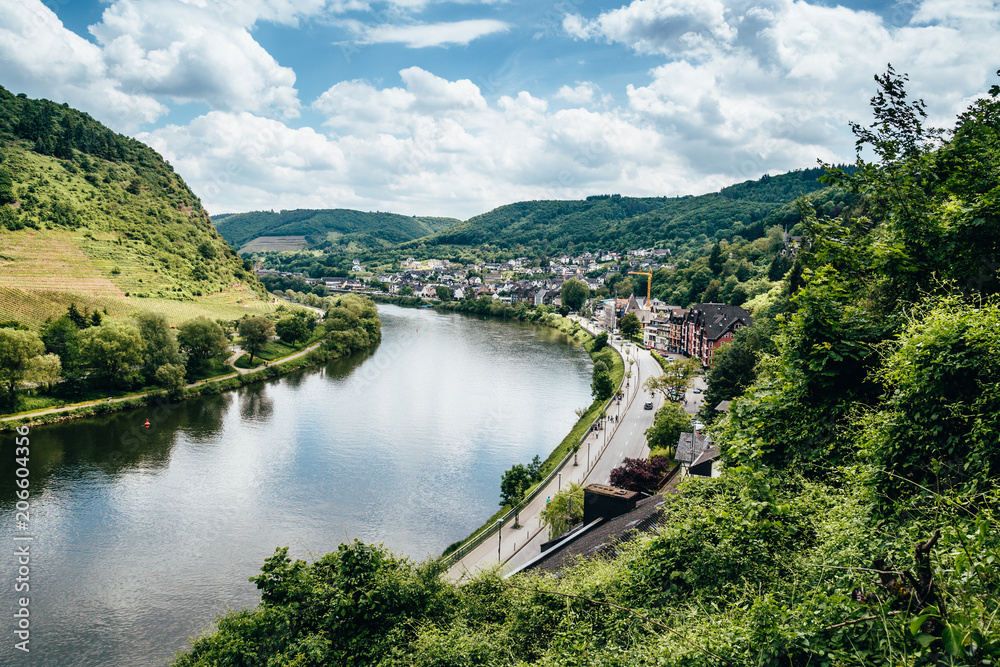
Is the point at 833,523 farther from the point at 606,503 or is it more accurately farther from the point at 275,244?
the point at 275,244

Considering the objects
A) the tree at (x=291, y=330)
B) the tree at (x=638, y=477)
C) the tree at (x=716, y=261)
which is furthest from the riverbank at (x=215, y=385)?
the tree at (x=716, y=261)

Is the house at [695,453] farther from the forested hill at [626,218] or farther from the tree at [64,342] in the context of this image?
the forested hill at [626,218]

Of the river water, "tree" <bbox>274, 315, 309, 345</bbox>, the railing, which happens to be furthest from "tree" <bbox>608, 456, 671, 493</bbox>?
"tree" <bbox>274, 315, 309, 345</bbox>

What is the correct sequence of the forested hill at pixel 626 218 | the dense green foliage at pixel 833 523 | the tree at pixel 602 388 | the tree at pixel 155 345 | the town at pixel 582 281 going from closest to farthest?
the dense green foliage at pixel 833 523 → the tree at pixel 602 388 → the tree at pixel 155 345 → the town at pixel 582 281 → the forested hill at pixel 626 218

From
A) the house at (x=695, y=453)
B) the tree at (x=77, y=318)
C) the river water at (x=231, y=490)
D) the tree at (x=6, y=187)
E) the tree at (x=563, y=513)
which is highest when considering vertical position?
the tree at (x=6, y=187)

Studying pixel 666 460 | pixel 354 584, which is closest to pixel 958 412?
pixel 354 584

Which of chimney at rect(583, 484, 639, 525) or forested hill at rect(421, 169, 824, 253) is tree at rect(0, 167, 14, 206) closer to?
chimney at rect(583, 484, 639, 525)

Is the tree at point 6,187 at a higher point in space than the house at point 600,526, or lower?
higher
